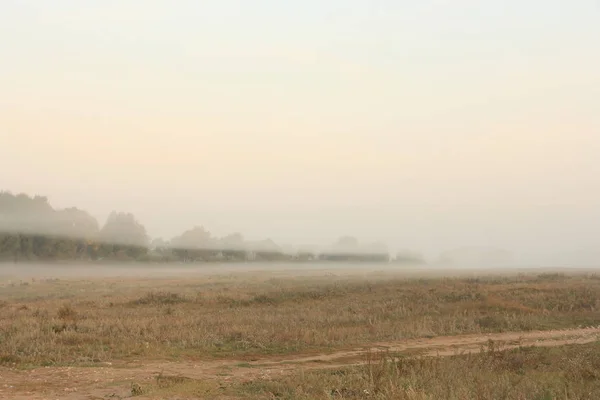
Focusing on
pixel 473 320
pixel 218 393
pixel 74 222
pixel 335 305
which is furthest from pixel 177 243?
pixel 218 393

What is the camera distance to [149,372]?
14.6 meters

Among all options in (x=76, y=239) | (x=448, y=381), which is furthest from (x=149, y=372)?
(x=76, y=239)

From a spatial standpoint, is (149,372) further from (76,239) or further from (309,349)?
(76,239)

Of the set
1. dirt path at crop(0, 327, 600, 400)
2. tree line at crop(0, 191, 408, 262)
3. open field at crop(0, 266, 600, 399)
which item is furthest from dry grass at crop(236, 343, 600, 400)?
tree line at crop(0, 191, 408, 262)

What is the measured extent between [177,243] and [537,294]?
107m

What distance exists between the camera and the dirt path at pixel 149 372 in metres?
12.1

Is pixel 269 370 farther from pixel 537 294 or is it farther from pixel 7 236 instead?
pixel 7 236

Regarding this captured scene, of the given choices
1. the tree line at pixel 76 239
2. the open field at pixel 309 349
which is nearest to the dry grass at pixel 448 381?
the open field at pixel 309 349

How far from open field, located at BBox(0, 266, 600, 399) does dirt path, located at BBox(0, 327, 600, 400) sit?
42mm

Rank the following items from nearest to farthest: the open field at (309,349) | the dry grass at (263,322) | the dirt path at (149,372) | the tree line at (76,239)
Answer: the open field at (309,349), the dirt path at (149,372), the dry grass at (263,322), the tree line at (76,239)

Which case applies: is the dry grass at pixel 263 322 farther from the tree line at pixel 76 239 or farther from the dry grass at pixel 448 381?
the tree line at pixel 76 239

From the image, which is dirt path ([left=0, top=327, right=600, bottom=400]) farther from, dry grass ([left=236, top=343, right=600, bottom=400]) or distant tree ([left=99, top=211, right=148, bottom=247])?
distant tree ([left=99, top=211, right=148, bottom=247])

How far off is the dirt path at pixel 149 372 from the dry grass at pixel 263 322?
1.21m

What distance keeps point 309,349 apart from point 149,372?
6.46 meters
